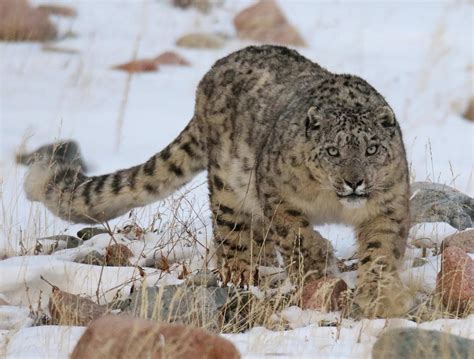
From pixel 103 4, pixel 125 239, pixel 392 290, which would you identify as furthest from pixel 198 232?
pixel 103 4

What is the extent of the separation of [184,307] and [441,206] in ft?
9.24

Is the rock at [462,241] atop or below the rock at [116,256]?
atop

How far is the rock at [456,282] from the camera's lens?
632cm

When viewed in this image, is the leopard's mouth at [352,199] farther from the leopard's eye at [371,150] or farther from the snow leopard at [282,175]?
the leopard's eye at [371,150]

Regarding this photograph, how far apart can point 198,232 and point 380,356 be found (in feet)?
10.9

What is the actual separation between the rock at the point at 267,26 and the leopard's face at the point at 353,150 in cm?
1037

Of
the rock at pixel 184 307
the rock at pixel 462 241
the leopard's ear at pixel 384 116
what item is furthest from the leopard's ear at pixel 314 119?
the rock at pixel 462 241

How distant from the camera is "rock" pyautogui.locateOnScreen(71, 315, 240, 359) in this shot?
4.68m

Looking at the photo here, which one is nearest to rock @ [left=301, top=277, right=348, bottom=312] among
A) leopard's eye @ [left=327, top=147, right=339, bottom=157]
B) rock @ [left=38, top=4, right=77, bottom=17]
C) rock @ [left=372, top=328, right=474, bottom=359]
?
leopard's eye @ [left=327, top=147, right=339, bottom=157]

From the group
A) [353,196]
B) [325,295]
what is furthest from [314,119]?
[325,295]

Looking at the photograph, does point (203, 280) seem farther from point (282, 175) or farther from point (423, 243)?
point (423, 243)

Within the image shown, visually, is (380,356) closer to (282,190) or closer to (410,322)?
(410,322)

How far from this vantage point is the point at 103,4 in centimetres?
1894

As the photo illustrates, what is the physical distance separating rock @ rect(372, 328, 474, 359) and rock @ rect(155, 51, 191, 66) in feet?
38.3
